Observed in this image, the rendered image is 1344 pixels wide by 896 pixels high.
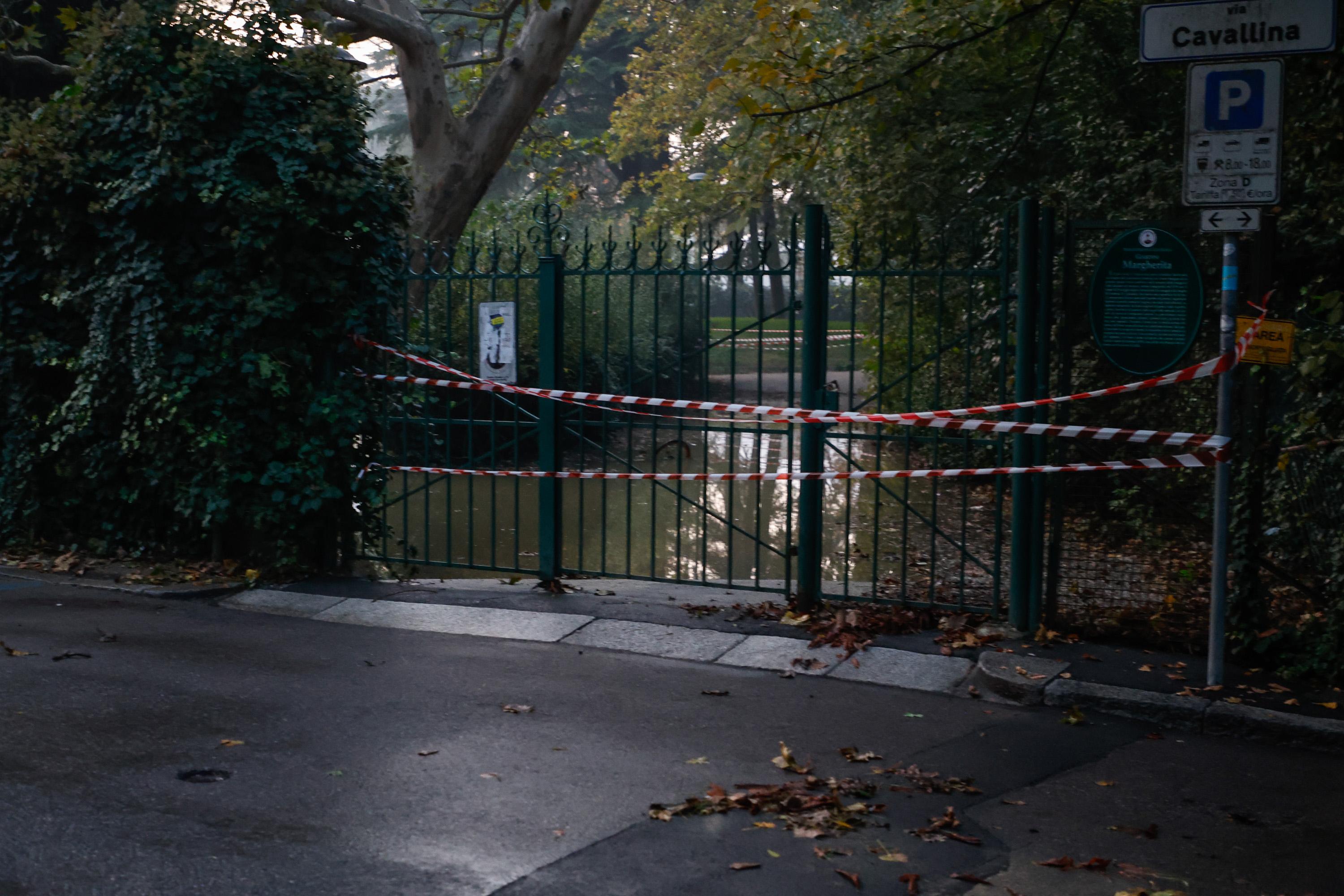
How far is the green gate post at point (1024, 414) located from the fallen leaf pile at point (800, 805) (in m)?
2.55

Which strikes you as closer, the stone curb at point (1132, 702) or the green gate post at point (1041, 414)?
the stone curb at point (1132, 702)

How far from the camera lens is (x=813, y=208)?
7555 mm

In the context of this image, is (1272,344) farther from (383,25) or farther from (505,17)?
(505,17)

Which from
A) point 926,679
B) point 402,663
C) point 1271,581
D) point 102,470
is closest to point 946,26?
point 1271,581

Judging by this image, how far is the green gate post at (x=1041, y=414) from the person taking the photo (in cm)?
702

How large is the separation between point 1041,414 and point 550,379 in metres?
3.09

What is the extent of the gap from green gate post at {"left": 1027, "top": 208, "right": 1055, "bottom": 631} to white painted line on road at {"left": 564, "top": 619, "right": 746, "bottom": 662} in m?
1.66

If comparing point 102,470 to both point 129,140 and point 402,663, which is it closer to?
point 129,140

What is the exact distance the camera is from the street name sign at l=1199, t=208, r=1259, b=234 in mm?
5996

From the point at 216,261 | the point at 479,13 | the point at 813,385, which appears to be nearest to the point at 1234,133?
the point at 813,385

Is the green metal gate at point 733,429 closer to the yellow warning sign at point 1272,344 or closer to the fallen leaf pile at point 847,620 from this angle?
the fallen leaf pile at point 847,620

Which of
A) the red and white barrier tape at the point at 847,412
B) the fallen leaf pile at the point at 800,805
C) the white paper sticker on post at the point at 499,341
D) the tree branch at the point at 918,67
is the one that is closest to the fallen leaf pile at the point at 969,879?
the fallen leaf pile at the point at 800,805

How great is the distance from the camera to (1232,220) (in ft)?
19.7

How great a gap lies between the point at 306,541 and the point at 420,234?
7510mm
